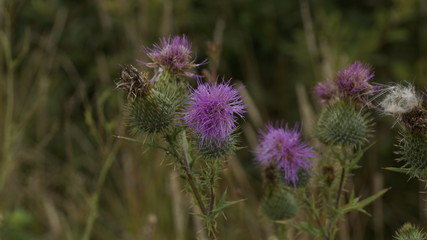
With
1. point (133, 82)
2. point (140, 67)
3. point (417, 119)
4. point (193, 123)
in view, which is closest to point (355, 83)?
point (417, 119)

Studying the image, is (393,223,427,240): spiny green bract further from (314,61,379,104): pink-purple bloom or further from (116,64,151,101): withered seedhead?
(116,64,151,101): withered seedhead

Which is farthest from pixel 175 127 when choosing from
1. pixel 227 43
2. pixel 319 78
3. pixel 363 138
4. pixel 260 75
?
pixel 260 75

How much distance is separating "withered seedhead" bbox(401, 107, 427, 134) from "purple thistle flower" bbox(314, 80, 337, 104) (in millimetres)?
603

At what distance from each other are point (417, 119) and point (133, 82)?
1.07 meters

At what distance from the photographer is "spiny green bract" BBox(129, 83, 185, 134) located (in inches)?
82.3

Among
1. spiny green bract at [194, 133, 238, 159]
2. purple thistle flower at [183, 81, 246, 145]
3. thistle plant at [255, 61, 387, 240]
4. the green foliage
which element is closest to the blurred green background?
the green foliage

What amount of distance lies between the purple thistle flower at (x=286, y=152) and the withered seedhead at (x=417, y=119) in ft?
1.66

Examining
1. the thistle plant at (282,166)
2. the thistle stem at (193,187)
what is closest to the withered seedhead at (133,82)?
the thistle stem at (193,187)

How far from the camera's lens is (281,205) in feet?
8.96

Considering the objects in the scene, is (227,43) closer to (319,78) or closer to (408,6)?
(319,78)

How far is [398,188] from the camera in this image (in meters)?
5.35

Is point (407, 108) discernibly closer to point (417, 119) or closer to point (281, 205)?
point (417, 119)

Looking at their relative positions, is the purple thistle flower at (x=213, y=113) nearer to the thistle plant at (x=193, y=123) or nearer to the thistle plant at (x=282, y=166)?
the thistle plant at (x=193, y=123)

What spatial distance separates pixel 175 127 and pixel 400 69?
3201 mm
